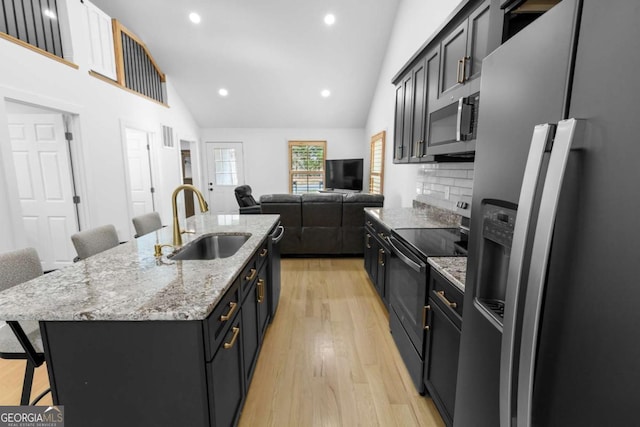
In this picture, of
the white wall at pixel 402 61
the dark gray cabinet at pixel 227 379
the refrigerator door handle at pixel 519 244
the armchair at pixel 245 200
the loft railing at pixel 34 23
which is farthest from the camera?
the armchair at pixel 245 200

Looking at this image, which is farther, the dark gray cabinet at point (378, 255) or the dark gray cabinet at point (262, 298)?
the dark gray cabinet at point (378, 255)

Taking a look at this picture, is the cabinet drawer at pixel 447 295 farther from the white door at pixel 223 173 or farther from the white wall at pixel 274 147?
the white door at pixel 223 173

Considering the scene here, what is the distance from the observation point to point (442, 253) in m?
1.66

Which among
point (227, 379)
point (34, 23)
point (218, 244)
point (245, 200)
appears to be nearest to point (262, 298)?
point (218, 244)


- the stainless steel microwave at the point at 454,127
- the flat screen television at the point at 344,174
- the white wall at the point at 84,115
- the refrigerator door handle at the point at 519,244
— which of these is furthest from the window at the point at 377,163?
the refrigerator door handle at the point at 519,244

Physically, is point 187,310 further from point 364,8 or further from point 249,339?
point 364,8

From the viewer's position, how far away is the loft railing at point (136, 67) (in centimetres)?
426

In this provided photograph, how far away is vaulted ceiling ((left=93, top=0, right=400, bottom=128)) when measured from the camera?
4.42 m

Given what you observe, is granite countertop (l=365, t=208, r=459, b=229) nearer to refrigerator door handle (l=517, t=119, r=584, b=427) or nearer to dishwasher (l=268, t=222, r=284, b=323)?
dishwasher (l=268, t=222, r=284, b=323)

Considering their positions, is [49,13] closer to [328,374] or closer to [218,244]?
[218,244]

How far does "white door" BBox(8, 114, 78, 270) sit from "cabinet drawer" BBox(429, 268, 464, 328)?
162 inches

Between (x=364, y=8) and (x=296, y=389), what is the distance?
495cm

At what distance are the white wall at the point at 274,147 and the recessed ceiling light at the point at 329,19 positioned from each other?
3.08m

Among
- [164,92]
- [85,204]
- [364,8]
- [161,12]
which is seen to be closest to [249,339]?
[85,204]
